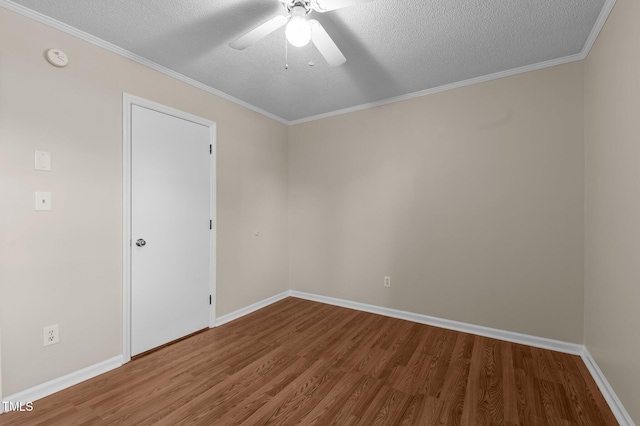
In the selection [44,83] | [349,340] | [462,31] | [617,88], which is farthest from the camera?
[349,340]

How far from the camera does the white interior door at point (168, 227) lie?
7.87 ft

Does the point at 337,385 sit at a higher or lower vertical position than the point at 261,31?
lower

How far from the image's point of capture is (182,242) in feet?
9.01

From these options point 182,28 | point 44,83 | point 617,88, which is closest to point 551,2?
point 617,88

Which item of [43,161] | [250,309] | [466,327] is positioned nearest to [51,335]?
[43,161]

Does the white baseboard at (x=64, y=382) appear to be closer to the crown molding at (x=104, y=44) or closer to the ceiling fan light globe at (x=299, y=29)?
the crown molding at (x=104, y=44)

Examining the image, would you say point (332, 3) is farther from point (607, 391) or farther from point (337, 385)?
point (607, 391)

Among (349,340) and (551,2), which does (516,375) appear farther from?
(551,2)

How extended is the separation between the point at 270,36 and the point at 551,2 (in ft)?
6.19

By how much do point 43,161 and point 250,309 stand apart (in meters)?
2.43

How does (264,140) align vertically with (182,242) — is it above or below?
above

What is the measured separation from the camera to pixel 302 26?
4.98 ft

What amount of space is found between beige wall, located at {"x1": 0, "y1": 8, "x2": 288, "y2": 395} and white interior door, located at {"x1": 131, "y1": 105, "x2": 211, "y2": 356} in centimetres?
14

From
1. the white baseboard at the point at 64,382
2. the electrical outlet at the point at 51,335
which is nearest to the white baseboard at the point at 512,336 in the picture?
the white baseboard at the point at 64,382
